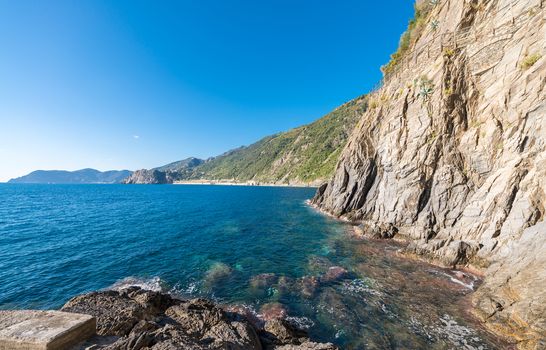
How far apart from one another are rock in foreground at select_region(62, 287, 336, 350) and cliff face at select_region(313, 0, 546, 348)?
13199mm

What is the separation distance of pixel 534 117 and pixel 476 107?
26.6ft

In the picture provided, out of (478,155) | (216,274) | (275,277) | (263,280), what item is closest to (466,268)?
(478,155)

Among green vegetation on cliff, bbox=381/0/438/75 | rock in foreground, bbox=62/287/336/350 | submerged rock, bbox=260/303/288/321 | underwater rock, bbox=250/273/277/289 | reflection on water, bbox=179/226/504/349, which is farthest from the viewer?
green vegetation on cliff, bbox=381/0/438/75

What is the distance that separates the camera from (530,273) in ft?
48.0

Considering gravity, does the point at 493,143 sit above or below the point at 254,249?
above

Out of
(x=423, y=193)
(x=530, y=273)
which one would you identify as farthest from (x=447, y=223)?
(x=530, y=273)

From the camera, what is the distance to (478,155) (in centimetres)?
2520

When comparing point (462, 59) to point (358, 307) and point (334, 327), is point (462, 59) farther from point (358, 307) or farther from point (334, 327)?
point (334, 327)

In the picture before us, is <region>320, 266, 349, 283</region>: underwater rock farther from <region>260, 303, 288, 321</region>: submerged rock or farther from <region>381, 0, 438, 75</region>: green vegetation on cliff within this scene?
<region>381, 0, 438, 75</region>: green vegetation on cliff

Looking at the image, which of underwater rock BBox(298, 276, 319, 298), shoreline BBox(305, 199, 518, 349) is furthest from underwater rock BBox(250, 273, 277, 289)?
shoreline BBox(305, 199, 518, 349)

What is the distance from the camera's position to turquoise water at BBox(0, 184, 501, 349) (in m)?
14.0

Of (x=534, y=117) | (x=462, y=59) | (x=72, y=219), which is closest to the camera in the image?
(x=534, y=117)

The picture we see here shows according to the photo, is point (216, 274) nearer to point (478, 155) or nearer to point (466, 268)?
point (466, 268)

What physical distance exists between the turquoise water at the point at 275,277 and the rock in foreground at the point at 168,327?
3.86m
